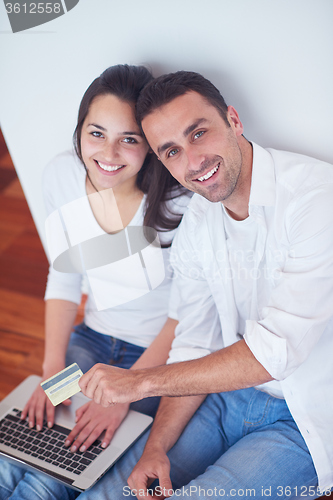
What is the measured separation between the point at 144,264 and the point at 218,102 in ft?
1.42

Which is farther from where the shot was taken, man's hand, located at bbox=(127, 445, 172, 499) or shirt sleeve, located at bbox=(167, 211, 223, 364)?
shirt sleeve, located at bbox=(167, 211, 223, 364)

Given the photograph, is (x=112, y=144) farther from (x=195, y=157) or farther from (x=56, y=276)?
(x=56, y=276)

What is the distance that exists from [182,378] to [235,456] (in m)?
0.25

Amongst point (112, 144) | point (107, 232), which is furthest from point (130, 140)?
point (107, 232)

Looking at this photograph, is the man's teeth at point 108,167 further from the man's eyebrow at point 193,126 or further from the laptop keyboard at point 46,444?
the laptop keyboard at point 46,444

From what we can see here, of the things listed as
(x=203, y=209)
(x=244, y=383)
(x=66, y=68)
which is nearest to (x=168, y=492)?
(x=244, y=383)

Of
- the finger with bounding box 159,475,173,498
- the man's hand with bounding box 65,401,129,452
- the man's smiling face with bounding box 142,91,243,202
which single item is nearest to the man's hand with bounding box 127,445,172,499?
the finger with bounding box 159,475,173,498

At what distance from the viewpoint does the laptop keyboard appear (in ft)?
3.77

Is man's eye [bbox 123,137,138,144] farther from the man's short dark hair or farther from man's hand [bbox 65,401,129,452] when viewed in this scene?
man's hand [bbox 65,401,129,452]

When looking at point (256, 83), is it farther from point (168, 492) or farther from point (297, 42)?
point (168, 492)

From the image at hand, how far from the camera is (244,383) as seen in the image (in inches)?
39.4

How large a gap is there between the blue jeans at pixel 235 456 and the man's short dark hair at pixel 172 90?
70 centimetres

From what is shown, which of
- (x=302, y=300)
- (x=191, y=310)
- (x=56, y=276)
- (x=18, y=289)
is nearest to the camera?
(x=302, y=300)

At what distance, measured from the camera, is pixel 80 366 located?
1.14 meters
